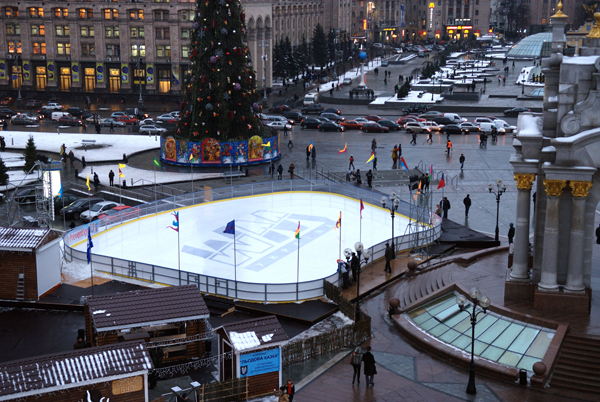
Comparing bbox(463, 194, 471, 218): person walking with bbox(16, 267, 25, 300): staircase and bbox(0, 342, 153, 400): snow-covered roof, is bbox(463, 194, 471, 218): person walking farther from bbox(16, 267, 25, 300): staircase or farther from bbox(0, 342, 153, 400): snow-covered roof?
bbox(0, 342, 153, 400): snow-covered roof

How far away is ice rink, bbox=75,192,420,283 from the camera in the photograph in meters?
37.3

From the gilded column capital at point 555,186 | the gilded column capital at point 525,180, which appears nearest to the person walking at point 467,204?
the gilded column capital at point 525,180

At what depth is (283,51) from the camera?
11988 cm

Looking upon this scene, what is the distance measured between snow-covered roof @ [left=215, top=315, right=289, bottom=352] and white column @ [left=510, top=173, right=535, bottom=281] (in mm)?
9914

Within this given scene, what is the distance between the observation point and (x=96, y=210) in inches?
1880

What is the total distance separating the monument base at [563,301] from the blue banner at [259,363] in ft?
33.9

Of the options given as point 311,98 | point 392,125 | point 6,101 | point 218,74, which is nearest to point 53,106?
point 6,101

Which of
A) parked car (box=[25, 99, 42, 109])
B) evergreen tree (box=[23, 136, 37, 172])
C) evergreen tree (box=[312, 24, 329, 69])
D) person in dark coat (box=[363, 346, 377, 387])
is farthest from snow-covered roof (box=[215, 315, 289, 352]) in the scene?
evergreen tree (box=[312, 24, 329, 69])

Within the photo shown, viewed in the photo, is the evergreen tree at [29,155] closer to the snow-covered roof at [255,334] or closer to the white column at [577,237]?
the snow-covered roof at [255,334]

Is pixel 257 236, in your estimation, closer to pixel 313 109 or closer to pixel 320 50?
pixel 313 109

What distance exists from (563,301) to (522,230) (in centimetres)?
302

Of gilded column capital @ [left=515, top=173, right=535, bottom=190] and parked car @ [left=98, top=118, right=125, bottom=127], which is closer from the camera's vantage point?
gilded column capital @ [left=515, top=173, right=535, bottom=190]

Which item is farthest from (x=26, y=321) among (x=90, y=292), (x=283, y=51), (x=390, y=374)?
(x=283, y=51)

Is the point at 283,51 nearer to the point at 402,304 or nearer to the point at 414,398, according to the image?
the point at 402,304
